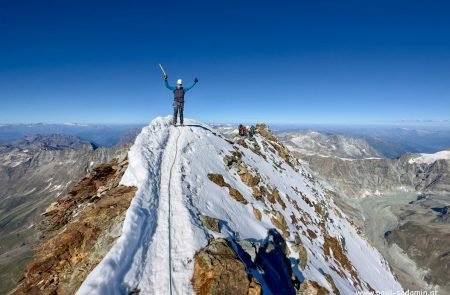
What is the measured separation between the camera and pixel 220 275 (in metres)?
11.5

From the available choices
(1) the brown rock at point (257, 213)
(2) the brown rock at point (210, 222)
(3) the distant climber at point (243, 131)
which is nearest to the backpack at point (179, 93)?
(1) the brown rock at point (257, 213)

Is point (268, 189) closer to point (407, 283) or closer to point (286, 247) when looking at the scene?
point (286, 247)

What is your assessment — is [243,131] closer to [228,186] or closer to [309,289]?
[228,186]

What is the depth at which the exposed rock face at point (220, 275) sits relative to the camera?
11241mm

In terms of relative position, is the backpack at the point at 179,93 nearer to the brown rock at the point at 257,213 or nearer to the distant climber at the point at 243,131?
the brown rock at the point at 257,213

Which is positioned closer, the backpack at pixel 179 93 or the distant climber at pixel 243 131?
the backpack at pixel 179 93

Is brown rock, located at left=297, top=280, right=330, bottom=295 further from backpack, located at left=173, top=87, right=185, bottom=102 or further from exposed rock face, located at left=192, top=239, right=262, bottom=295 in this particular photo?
backpack, located at left=173, top=87, right=185, bottom=102

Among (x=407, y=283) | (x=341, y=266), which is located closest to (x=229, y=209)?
(x=341, y=266)

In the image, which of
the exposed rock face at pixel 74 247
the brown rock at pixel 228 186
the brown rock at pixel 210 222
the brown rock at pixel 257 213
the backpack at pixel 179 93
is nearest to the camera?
the exposed rock face at pixel 74 247

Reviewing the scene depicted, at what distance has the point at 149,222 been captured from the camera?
14062 millimetres

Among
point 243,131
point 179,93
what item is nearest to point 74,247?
point 179,93

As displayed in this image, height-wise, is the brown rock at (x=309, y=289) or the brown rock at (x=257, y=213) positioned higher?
the brown rock at (x=257, y=213)

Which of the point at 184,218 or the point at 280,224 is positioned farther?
the point at 280,224

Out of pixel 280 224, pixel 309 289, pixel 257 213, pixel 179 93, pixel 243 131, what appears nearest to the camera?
pixel 309 289
